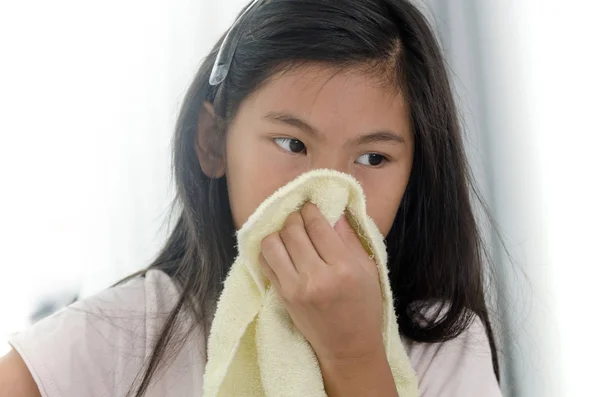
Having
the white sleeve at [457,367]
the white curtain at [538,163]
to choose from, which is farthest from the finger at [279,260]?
the white curtain at [538,163]

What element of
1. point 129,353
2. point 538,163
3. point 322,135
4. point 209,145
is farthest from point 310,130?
point 538,163

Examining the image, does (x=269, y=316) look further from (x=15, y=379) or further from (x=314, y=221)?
(x=15, y=379)

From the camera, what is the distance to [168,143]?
3.95ft

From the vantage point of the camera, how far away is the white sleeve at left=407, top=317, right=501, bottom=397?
103cm

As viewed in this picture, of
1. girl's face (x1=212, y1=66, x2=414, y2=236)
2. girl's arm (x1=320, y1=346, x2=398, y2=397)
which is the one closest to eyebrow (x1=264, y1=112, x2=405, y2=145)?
girl's face (x1=212, y1=66, x2=414, y2=236)

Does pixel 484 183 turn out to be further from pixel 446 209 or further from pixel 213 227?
pixel 213 227

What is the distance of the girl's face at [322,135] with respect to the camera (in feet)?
2.82

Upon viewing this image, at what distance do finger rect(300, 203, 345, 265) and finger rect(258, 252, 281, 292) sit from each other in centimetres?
5

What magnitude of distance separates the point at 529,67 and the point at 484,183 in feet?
0.65

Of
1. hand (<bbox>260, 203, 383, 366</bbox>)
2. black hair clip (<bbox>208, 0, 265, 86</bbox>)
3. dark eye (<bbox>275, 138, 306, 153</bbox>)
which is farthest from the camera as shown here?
black hair clip (<bbox>208, 0, 265, 86</bbox>)

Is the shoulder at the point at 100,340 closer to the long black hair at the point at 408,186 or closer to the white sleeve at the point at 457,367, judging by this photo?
the long black hair at the point at 408,186

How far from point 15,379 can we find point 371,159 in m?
0.50

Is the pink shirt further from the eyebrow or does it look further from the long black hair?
the eyebrow

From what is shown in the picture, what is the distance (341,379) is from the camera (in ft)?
2.69
